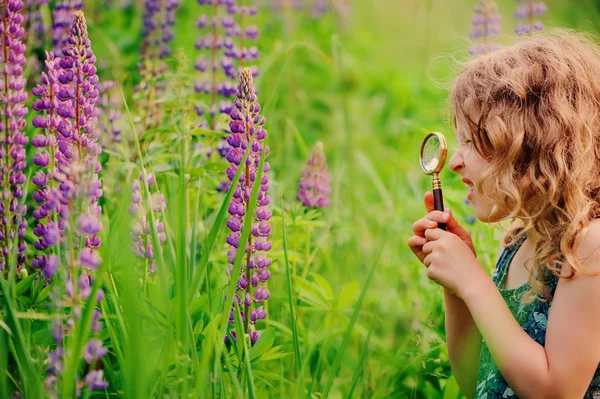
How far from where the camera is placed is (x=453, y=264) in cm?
181

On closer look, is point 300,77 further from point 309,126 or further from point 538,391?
point 538,391

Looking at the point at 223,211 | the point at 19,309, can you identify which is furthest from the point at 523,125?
the point at 19,309

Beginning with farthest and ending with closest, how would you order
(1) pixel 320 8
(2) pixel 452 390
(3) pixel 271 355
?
(1) pixel 320 8 → (2) pixel 452 390 → (3) pixel 271 355

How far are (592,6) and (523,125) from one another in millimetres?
5247

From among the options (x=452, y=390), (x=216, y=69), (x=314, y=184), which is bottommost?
(x=452, y=390)

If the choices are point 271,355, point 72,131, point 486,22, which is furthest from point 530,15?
point 72,131

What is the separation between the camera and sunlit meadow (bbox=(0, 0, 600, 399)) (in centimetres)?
162

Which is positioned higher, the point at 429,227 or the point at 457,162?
the point at 457,162

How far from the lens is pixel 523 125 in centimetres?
184

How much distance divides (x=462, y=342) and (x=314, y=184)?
2.99 feet

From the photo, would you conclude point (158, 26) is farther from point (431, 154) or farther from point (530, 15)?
point (431, 154)

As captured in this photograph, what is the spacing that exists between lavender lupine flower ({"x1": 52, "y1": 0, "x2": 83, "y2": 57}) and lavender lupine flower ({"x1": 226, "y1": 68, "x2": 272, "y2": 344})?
4.50 feet

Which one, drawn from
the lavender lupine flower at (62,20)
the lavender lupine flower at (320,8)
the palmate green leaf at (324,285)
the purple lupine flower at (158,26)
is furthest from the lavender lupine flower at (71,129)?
the lavender lupine flower at (320,8)

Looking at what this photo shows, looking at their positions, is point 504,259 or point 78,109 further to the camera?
point 504,259
